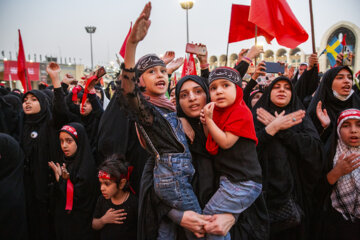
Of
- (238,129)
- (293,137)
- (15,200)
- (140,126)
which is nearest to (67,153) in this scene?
(15,200)

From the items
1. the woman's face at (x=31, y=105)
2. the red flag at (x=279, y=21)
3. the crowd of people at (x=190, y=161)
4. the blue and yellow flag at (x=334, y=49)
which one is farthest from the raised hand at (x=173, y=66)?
the blue and yellow flag at (x=334, y=49)

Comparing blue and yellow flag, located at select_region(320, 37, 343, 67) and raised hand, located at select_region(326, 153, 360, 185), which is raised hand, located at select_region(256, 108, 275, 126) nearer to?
raised hand, located at select_region(326, 153, 360, 185)

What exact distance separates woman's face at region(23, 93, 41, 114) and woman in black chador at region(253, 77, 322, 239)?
2.89 metres

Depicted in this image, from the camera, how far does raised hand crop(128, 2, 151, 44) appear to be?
1.27 metres

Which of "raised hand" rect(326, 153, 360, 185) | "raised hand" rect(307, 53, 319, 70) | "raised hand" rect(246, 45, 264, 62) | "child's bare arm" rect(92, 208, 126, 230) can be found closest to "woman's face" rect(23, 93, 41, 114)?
"child's bare arm" rect(92, 208, 126, 230)

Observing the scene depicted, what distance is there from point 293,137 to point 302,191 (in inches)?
23.9

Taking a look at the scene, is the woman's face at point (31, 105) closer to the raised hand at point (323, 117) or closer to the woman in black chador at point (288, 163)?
the woman in black chador at point (288, 163)

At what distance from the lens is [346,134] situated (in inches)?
83.2

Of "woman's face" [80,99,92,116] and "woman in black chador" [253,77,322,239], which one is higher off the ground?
"woman's face" [80,99,92,116]

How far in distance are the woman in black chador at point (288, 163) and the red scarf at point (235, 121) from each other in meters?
0.60

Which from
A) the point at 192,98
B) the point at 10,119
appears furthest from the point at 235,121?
the point at 10,119

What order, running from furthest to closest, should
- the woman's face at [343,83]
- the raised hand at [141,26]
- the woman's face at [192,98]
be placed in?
the woman's face at [343,83]
the woman's face at [192,98]
the raised hand at [141,26]

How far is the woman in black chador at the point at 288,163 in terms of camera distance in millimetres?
2102

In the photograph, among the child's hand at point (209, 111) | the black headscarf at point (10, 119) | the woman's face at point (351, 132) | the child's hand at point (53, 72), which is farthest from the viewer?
the black headscarf at point (10, 119)
